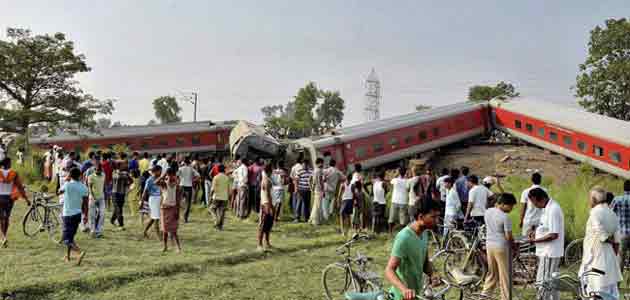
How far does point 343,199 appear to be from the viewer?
11336 millimetres

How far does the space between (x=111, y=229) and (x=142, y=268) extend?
380cm

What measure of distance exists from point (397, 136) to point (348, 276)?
17.1 metres

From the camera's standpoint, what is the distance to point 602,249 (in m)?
5.86

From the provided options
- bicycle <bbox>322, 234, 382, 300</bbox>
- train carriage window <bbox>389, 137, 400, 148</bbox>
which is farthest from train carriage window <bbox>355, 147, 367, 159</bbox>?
bicycle <bbox>322, 234, 382, 300</bbox>

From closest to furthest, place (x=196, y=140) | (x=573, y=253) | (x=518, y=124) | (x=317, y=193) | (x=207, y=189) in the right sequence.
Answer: (x=573, y=253) < (x=317, y=193) < (x=207, y=189) < (x=518, y=124) < (x=196, y=140)

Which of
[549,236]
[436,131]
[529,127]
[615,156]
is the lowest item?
[549,236]

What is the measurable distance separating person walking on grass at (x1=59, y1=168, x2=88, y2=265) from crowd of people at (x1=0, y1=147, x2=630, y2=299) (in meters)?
0.02

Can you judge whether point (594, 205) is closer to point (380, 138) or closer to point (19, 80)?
point (380, 138)

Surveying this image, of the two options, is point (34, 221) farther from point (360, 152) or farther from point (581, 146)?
point (581, 146)

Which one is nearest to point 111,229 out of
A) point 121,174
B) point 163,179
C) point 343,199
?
point 121,174

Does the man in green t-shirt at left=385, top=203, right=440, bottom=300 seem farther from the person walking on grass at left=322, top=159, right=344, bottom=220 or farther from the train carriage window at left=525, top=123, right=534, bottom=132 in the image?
the train carriage window at left=525, top=123, right=534, bottom=132

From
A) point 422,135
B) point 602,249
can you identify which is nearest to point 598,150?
point 422,135

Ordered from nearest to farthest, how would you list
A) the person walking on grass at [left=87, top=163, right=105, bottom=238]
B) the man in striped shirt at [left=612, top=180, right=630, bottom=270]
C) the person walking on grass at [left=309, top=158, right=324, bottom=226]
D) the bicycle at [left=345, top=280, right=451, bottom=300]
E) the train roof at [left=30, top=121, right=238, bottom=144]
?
1. the bicycle at [left=345, top=280, right=451, bottom=300]
2. the man in striped shirt at [left=612, top=180, right=630, bottom=270]
3. the person walking on grass at [left=87, top=163, right=105, bottom=238]
4. the person walking on grass at [left=309, top=158, right=324, bottom=226]
5. the train roof at [left=30, top=121, right=238, bottom=144]

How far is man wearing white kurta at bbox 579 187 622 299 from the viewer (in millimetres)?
5773
